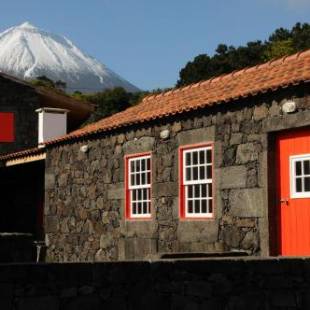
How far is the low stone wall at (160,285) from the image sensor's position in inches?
217

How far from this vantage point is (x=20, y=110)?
25672 millimetres

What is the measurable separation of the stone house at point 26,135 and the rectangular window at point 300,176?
8.45 meters

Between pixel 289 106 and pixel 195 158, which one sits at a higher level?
pixel 289 106

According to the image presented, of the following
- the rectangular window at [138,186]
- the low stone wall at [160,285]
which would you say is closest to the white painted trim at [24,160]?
the rectangular window at [138,186]

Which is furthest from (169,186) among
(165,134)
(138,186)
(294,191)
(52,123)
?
(52,123)

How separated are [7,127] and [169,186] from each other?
1467 cm

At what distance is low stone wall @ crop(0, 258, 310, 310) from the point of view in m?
5.50

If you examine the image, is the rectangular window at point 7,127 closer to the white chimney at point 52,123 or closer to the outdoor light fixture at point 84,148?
the white chimney at point 52,123

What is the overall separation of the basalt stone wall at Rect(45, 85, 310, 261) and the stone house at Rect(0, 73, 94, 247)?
2412mm

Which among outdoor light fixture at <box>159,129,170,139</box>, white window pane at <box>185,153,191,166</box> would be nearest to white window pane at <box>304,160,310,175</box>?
white window pane at <box>185,153,191,166</box>

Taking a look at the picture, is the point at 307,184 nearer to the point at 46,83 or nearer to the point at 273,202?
the point at 273,202

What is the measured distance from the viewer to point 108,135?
13.9m

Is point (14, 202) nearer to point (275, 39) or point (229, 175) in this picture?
point (229, 175)

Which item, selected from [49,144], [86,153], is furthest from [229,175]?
[49,144]
